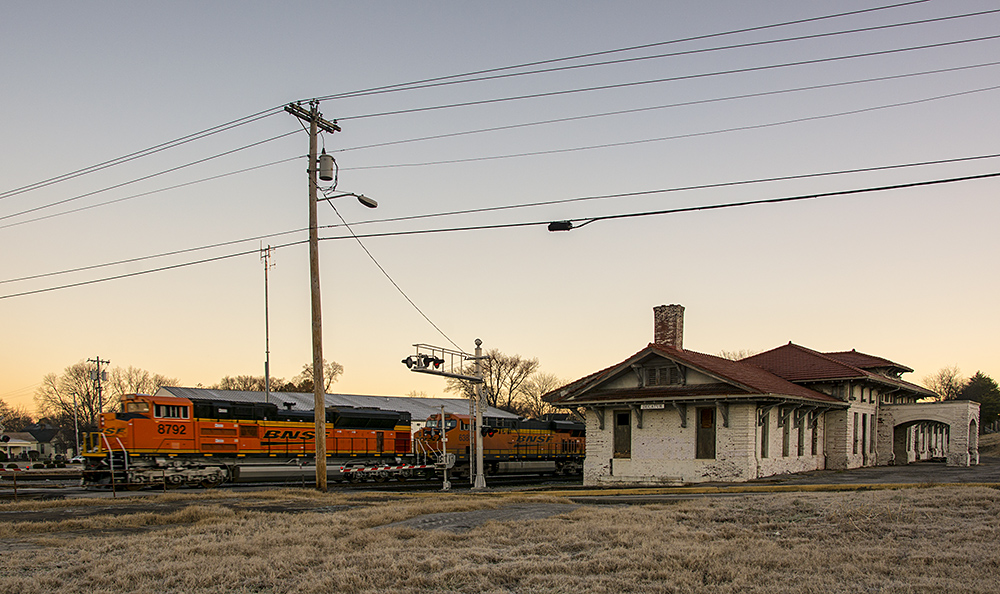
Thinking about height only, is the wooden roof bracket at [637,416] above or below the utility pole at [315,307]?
below

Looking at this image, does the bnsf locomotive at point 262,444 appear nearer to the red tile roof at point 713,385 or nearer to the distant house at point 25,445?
the red tile roof at point 713,385

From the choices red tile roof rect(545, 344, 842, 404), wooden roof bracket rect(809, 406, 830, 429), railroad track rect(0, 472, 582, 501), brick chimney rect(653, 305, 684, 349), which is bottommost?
railroad track rect(0, 472, 582, 501)

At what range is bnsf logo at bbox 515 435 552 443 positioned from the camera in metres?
42.0

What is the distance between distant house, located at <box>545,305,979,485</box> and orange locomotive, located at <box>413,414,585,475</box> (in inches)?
270

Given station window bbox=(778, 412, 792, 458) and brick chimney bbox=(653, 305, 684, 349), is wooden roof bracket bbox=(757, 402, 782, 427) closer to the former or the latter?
station window bbox=(778, 412, 792, 458)

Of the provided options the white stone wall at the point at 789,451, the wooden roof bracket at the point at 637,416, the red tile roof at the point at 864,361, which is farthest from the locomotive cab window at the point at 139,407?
the red tile roof at the point at 864,361

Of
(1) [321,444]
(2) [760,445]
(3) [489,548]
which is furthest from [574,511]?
(2) [760,445]

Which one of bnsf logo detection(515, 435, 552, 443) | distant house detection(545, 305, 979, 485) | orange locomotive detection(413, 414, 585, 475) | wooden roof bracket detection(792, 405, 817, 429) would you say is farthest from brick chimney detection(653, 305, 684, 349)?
bnsf logo detection(515, 435, 552, 443)

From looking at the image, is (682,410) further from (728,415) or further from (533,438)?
(533,438)

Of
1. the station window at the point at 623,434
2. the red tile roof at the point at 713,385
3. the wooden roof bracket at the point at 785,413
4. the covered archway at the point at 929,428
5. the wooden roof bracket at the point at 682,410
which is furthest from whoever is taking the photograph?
the covered archway at the point at 929,428

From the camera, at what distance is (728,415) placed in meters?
28.6

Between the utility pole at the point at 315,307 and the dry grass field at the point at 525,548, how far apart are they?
622 cm

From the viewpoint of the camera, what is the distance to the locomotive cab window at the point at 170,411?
2925 centimetres

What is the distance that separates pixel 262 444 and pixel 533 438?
1618 cm
